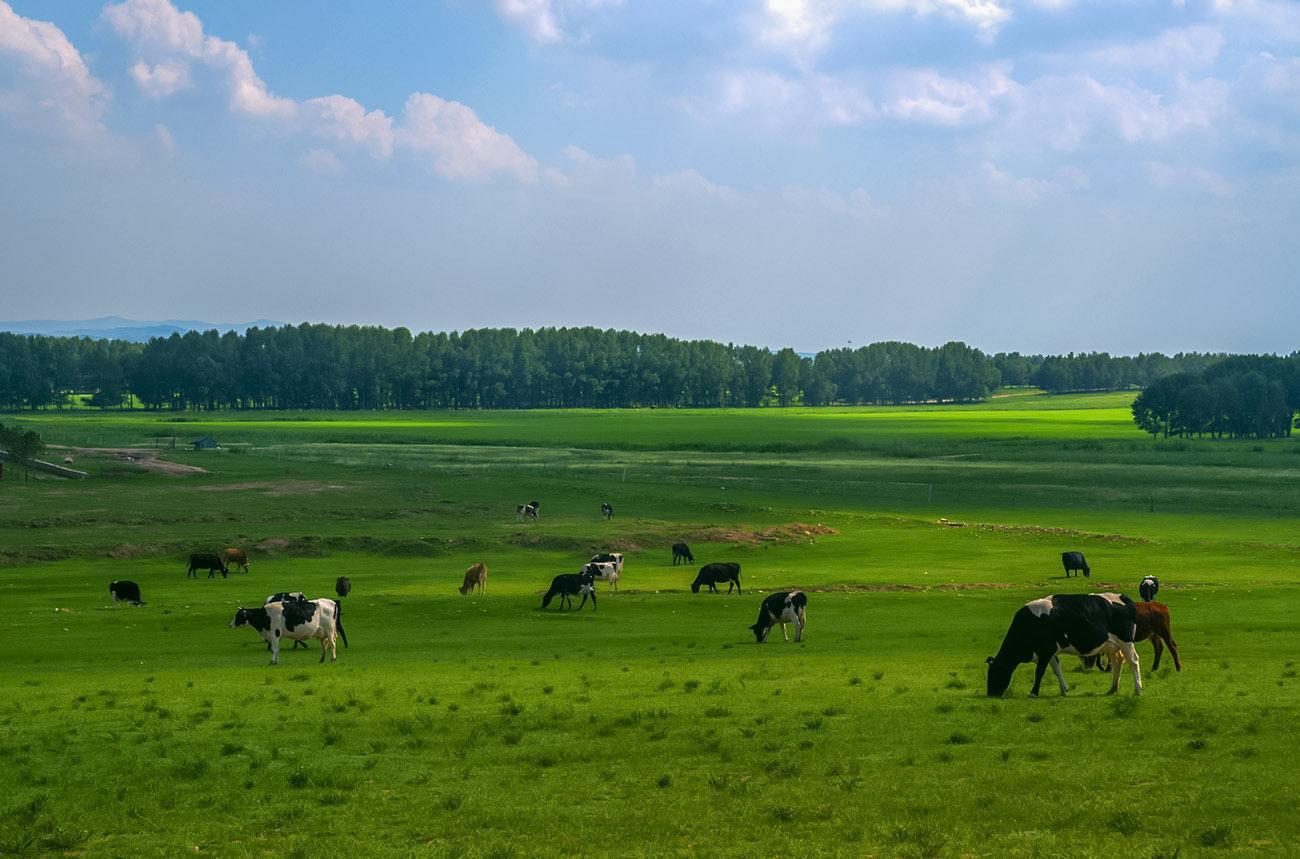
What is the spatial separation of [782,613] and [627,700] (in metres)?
10.1

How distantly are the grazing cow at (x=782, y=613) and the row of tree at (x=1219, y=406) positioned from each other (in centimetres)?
16859

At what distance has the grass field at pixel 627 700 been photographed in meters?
13.6

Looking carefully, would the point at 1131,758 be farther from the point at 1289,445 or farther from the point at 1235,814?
the point at 1289,445

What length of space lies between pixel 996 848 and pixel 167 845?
8831mm

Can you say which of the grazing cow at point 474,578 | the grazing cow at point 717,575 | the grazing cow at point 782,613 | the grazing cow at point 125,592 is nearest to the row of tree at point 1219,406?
the grazing cow at point 717,575

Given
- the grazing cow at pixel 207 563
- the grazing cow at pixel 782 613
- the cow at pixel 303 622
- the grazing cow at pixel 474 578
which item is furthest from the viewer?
the grazing cow at pixel 207 563

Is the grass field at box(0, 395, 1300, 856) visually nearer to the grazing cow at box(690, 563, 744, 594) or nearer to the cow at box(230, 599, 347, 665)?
the cow at box(230, 599, 347, 665)

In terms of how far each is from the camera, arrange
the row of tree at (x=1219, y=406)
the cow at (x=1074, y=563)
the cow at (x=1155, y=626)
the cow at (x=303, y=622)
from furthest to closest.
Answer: the row of tree at (x=1219, y=406)
the cow at (x=1074, y=563)
the cow at (x=303, y=622)
the cow at (x=1155, y=626)

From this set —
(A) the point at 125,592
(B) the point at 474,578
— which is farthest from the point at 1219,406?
(A) the point at 125,592

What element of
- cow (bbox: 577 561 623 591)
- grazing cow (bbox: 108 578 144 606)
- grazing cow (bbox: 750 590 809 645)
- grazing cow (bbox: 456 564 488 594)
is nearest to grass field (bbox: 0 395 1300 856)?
grazing cow (bbox: 750 590 809 645)

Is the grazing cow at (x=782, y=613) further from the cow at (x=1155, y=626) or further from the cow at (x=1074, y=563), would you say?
the cow at (x=1074, y=563)

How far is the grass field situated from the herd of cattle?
2.14 feet

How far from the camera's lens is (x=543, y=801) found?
14.7 meters

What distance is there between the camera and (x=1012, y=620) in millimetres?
28641
